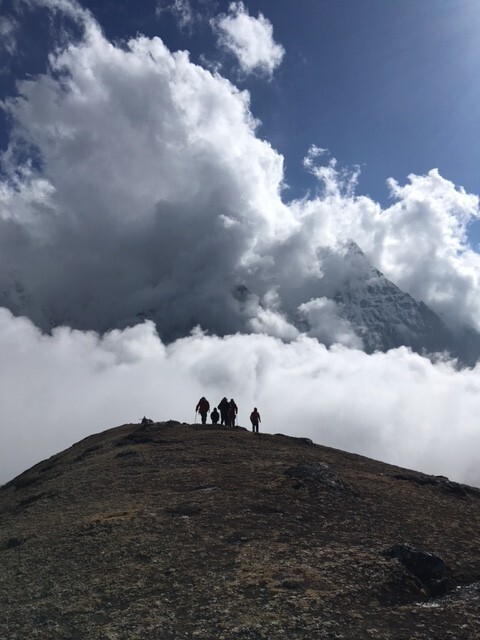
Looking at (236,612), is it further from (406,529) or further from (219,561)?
(406,529)

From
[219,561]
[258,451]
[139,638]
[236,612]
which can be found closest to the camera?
[139,638]

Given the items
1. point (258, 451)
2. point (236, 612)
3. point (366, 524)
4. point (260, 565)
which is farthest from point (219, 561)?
point (258, 451)

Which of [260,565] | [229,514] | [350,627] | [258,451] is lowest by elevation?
[350,627]

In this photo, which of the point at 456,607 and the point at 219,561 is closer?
the point at 456,607

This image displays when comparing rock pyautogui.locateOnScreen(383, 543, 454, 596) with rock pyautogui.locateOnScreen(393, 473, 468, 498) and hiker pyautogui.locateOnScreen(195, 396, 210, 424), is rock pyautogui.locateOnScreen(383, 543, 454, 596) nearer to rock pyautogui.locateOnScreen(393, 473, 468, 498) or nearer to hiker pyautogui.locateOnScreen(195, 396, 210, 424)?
rock pyautogui.locateOnScreen(393, 473, 468, 498)

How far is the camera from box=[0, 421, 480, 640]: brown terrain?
16141 mm

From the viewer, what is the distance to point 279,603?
16891mm

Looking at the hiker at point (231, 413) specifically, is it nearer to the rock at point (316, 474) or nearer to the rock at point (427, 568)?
the rock at point (316, 474)

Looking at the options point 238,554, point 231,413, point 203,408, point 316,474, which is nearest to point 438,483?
point 316,474

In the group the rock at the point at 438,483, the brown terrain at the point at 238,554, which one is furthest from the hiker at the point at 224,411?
the rock at the point at 438,483

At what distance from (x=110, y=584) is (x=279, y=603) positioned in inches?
251

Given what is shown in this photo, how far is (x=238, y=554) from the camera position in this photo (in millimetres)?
21078

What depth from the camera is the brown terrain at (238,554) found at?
1614cm

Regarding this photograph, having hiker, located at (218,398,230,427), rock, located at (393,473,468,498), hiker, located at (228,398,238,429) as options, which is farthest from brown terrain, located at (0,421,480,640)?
hiker, located at (218,398,230,427)
